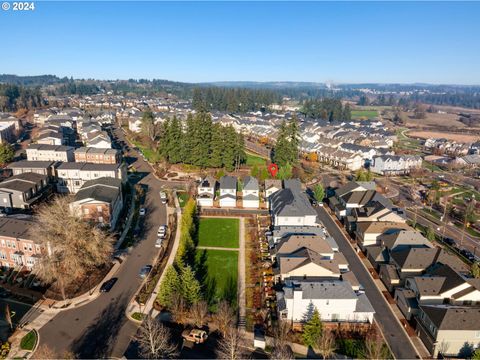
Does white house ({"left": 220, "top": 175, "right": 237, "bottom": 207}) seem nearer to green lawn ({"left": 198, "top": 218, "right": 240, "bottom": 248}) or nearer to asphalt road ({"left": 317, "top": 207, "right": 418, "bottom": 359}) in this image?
green lawn ({"left": 198, "top": 218, "right": 240, "bottom": 248})

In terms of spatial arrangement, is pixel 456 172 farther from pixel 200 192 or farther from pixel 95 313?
pixel 95 313

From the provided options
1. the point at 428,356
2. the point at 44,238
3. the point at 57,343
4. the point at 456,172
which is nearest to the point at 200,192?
the point at 44,238

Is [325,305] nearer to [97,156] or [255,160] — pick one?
[97,156]

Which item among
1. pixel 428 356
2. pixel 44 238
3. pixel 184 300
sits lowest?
pixel 428 356

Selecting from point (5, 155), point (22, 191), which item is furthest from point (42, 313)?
point (5, 155)

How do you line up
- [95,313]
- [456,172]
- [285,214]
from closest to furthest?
[95,313]
[285,214]
[456,172]

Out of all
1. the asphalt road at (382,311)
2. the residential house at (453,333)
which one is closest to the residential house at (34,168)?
the asphalt road at (382,311)
